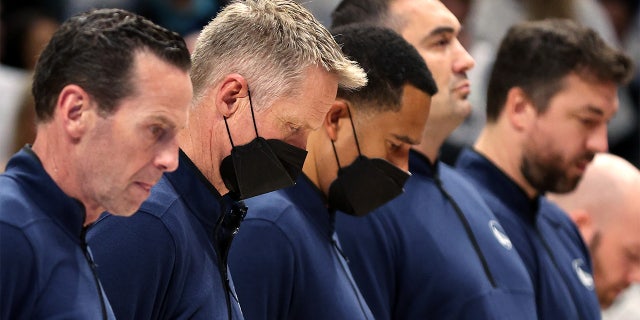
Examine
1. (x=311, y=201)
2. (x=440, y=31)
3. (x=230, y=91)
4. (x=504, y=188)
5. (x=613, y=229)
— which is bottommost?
(x=613, y=229)

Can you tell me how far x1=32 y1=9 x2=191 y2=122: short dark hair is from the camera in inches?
91.7

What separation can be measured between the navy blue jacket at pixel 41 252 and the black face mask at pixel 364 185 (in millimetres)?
954

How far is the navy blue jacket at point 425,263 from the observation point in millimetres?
3502

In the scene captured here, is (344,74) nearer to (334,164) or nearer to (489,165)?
(334,164)

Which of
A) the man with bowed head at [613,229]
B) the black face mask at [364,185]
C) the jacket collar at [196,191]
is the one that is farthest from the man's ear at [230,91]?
the man with bowed head at [613,229]

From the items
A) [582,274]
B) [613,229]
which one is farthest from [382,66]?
[613,229]

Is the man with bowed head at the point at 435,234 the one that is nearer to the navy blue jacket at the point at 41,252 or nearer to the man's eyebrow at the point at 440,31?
the man's eyebrow at the point at 440,31

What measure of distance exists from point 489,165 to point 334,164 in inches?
50.6

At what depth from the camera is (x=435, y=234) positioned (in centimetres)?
364

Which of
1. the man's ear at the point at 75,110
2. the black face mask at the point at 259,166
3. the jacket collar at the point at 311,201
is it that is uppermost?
the man's ear at the point at 75,110

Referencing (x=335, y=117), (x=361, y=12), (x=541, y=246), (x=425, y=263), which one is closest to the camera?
(x=335, y=117)

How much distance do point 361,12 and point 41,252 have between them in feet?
6.10

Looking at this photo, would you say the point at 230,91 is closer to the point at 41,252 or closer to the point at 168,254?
the point at 168,254

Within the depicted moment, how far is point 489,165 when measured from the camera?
4449 millimetres
